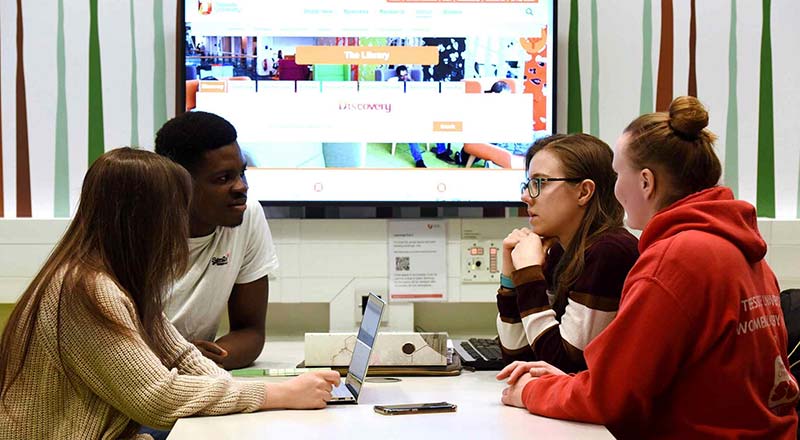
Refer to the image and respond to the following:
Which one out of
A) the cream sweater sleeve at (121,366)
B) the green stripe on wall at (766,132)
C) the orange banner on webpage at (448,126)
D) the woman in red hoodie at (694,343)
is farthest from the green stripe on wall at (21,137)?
the green stripe on wall at (766,132)

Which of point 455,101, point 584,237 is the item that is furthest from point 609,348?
point 455,101

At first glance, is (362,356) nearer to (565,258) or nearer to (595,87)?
(565,258)

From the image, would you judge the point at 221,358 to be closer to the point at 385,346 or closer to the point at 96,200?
the point at 385,346

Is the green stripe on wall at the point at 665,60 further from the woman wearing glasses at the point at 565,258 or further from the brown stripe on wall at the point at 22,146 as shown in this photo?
the brown stripe on wall at the point at 22,146

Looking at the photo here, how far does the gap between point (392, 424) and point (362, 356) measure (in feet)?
0.80

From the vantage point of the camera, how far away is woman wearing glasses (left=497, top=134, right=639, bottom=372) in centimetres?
206

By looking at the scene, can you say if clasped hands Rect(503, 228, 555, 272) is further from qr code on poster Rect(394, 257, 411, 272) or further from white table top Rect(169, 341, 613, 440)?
qr code on poster Rect(394, 257, 411, 272)

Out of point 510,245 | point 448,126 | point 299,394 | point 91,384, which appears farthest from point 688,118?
point 448,126

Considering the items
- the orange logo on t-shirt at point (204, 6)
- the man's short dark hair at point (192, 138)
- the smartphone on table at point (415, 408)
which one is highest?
the orange logo on t-shirt at point (204, 6)

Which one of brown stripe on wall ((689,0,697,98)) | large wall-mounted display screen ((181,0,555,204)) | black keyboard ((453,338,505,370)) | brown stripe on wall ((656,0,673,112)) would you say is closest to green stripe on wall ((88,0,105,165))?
large wall-mounted display screen ((181,0,555,204))

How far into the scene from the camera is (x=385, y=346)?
2305 mm

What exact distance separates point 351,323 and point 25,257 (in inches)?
46.5

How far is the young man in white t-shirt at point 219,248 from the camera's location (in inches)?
97.0

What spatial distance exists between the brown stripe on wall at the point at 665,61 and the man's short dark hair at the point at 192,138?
1.66 metres
